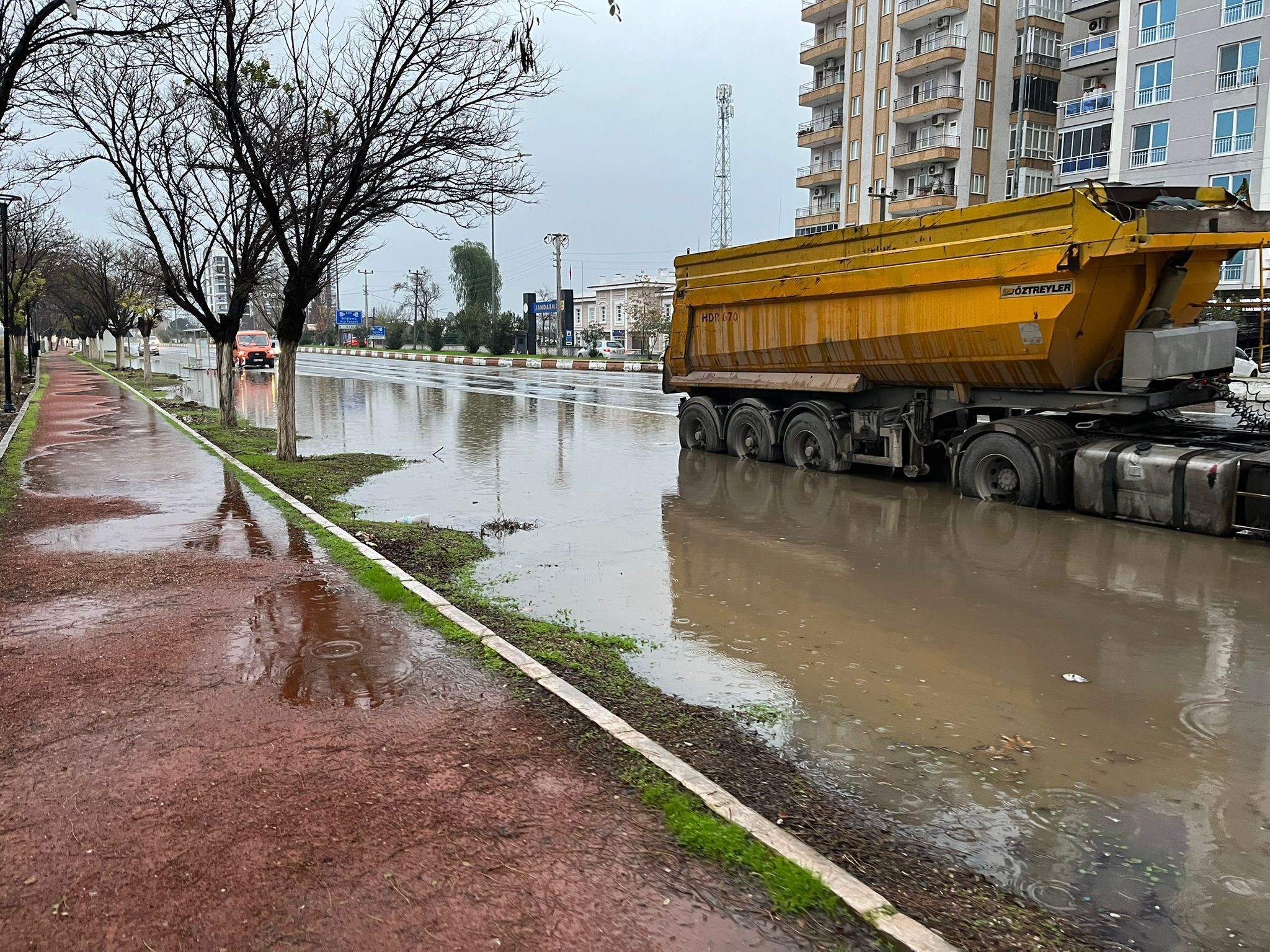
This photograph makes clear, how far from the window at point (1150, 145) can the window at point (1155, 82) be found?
948 millimetres

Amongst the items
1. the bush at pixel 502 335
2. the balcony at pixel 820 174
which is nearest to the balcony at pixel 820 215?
the balcony at pixel 820 174

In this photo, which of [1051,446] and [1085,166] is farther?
[1085,166]

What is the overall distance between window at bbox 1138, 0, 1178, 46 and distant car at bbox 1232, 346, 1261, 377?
111 ft

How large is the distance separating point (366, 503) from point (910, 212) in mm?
44519

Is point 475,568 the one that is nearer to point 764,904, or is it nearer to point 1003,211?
point 764,904

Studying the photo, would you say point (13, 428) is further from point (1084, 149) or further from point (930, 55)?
point (930, 55)

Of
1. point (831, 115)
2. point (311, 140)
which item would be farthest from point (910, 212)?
point (311, 140)

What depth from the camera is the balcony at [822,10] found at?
53.8 meters

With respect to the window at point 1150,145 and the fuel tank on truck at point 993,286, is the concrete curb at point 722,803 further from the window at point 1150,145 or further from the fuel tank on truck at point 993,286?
the window at point 1150,145

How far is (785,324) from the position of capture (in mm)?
14000

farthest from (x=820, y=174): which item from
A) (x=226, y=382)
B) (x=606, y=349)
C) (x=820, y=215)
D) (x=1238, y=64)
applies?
(x=226, y=382)

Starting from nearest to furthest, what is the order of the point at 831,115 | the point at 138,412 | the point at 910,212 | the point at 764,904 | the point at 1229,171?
the point at 764,904
the point at 138,412
the point at 1229,171
the point at 910,212
the point at 831,115

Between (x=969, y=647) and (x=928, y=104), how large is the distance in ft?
157

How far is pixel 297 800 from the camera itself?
13.0 ft
